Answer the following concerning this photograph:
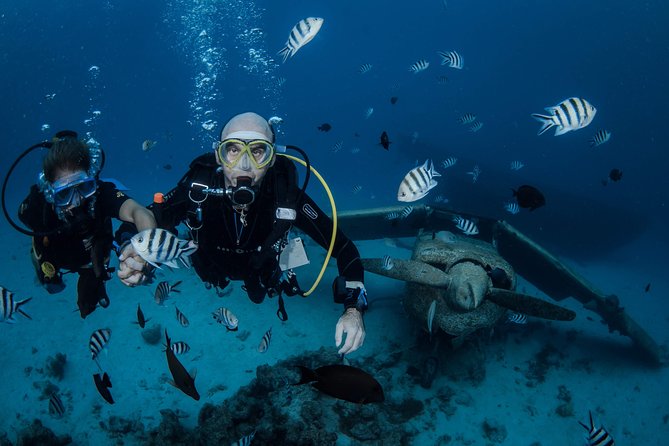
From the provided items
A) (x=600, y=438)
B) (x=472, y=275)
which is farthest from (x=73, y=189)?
(x=600, y=438)

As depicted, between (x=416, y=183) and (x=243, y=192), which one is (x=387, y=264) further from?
(x=243, y=192)

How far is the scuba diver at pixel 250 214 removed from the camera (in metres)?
3.68

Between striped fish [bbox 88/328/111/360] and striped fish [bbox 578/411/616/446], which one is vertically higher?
striped fish [bbox 88/328/111/360]

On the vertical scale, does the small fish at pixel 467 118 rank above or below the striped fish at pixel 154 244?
above

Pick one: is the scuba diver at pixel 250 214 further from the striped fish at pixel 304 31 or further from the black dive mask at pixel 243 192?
the striped fish at pixel 304 31

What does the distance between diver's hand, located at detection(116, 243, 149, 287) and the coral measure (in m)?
6.77

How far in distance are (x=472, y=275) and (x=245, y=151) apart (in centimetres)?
440

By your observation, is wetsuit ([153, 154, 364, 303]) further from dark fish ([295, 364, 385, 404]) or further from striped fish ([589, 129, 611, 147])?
striped fish ([589, 129, 611, 147])

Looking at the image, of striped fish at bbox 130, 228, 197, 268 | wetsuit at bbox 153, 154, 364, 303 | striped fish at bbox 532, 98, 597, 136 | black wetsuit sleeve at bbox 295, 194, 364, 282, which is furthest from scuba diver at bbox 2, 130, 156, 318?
striped fish at bbox 532, 98, 597, 136

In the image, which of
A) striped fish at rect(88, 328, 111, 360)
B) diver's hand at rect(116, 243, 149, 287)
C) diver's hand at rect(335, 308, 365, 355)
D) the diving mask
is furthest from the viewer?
striped fish at rect(88, 328, 111, 360)

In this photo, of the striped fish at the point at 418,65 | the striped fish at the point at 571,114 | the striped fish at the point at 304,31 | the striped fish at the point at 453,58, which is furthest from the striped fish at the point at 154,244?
the striped fish at the point at 418,65

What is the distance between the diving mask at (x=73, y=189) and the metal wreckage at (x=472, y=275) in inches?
169

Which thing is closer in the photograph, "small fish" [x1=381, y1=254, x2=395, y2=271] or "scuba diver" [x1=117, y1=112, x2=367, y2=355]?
"scuba diver" [x1=117, y1=112, x2=367, y2=355]

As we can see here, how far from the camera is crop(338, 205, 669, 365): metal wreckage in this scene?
5.82 m
